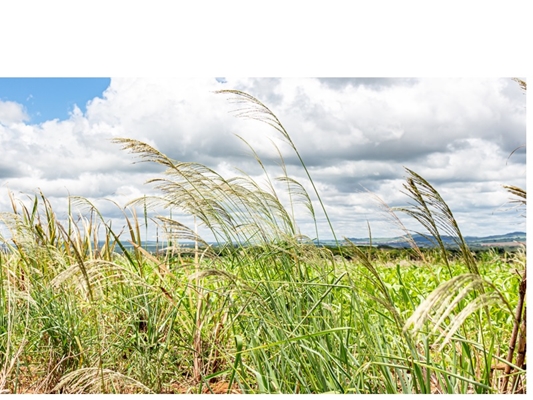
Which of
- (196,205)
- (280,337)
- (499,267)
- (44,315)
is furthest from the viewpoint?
(499,267)

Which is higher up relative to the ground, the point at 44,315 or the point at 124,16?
the point at 124,16

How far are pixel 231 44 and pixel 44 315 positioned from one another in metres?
1.54

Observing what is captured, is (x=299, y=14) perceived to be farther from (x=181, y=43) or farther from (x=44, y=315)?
(x=44, y=315)

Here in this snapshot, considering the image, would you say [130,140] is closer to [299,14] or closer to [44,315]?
[299,14]

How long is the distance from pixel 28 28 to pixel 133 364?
152 centimetres

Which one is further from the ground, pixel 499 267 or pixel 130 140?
pixel 130 140
